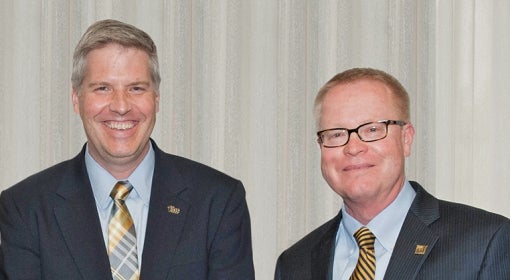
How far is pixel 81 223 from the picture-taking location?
2.39 meters

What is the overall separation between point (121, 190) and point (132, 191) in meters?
0.04

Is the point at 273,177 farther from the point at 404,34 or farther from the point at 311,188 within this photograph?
the point at 404,34

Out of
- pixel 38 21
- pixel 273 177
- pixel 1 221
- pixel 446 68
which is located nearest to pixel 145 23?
pixel 38 21

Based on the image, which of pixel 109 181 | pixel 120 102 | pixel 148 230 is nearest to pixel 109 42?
Answer: pixel 120 102

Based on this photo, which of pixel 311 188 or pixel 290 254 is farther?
pixel 311 188

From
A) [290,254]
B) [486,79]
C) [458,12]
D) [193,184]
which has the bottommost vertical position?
[290,254]

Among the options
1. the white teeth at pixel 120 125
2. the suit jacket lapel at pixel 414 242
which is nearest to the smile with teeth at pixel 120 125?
the white teeth at pixel 120 125

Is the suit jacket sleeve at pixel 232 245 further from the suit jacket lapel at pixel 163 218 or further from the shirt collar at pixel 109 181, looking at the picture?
the shirt collar at pixel 109 181

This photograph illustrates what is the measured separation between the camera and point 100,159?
2459 mm

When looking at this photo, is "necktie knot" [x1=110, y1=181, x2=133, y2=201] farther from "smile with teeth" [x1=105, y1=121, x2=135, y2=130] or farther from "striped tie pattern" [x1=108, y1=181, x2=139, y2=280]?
Result: "smile with teeth" [x1=105, y1=121, x2=135, y2=130]

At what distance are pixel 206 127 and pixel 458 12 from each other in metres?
1.00

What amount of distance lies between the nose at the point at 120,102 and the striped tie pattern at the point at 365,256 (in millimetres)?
616

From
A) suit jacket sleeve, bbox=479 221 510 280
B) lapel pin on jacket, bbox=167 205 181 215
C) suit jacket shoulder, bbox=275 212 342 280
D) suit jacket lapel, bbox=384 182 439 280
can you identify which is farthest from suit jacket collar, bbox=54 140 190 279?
suit jacket sleeve, bbox=479 221 510 280

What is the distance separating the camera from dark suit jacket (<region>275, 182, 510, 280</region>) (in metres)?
2.19
